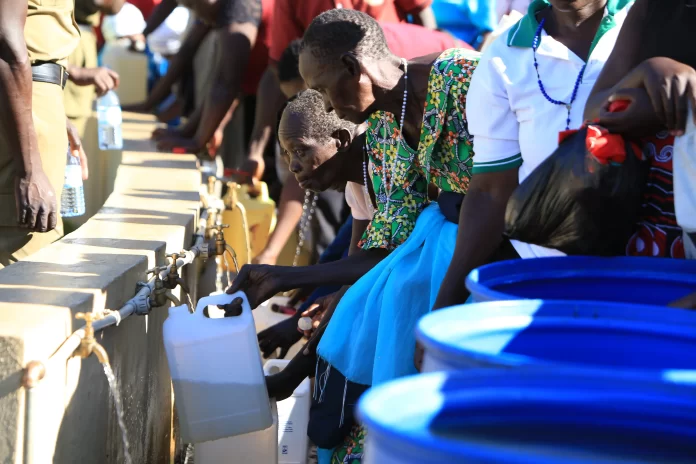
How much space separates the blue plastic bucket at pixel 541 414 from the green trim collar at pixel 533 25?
128cm

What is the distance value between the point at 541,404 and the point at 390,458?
19 cm

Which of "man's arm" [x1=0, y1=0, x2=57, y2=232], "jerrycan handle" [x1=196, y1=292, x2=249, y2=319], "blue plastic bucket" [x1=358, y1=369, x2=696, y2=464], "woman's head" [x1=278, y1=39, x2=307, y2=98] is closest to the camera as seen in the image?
"blue plastic bucket" [x1=358, y1=369, x2=696, y2=464]

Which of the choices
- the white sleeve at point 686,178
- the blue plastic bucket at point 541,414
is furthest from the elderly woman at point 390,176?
the blue plastic bucket at point 541,414

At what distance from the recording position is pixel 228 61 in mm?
5961

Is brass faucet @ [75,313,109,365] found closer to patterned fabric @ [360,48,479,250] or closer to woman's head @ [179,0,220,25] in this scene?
patterned fabric @ [360,48,479,250]

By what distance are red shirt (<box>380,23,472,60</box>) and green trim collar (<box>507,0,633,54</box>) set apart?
158cm

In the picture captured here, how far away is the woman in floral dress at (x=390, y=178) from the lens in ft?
9.15

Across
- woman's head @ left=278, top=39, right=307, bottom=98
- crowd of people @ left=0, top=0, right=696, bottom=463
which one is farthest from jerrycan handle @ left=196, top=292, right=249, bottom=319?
woman's head @ left=278, top=39, right=307, bottom=98

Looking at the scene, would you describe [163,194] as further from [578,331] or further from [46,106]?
[578,331]

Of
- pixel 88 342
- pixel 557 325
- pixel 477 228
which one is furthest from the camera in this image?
pixel 477 228

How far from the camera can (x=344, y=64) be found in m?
2.98

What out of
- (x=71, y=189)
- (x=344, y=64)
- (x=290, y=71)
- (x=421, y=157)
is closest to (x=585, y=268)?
(x=421, y=157)

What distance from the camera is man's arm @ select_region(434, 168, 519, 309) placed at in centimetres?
241

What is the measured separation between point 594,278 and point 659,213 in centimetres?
19
